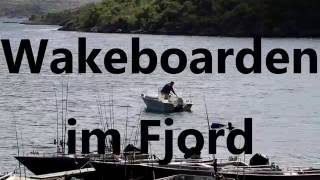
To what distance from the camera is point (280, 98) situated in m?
59.8

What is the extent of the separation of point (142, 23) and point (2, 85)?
10729 cm

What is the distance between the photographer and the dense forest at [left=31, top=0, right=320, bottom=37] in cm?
15262

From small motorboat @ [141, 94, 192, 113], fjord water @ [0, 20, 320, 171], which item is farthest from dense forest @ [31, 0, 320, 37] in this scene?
small motorboat @ [141, 94, 192, 113]

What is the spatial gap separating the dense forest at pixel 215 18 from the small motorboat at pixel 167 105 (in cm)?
9944

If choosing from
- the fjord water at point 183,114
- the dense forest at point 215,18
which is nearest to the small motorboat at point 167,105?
the fjord water at point 183,114

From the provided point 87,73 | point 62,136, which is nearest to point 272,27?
point 87,73

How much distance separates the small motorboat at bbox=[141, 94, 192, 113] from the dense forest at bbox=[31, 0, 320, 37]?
99441 millimetres

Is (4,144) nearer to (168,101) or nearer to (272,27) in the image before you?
(168,101)

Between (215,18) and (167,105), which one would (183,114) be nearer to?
(167,105)

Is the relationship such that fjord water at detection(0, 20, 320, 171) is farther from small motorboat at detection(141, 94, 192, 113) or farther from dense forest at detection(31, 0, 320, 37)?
dense forest at detection(31, 0, 320, 37)

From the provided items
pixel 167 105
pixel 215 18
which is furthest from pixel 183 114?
pixel 215 18

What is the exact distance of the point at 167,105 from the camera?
49062 millimetres

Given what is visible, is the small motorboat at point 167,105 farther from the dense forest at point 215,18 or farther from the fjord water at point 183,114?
the dense forest at point 215,18

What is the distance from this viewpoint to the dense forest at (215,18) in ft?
501
